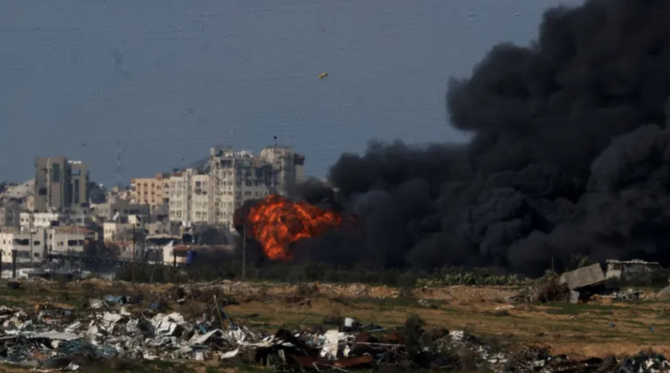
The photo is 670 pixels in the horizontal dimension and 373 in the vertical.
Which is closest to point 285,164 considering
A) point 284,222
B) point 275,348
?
point 284,222

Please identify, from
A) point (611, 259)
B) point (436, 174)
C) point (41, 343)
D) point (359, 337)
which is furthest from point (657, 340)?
point (436, 174)

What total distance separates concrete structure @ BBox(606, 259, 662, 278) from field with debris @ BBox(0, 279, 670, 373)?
9.21 meters

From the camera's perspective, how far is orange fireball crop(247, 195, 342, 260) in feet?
296

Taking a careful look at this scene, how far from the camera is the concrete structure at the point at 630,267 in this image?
73438mm

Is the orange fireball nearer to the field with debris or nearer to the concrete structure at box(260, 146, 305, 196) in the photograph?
the field with debris

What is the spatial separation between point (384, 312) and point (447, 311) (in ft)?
8.58

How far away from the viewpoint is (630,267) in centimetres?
7450

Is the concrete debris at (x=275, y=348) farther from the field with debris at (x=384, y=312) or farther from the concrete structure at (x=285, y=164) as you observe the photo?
the concrete structure at (x=285, y=164)

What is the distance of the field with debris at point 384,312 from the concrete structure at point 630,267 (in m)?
9.21

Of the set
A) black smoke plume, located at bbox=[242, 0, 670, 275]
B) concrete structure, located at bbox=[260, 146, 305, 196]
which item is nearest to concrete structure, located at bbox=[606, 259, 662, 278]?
black smoke plume, located at bbox=[242, 0, 670, 275]

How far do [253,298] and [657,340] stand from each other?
65.2ft

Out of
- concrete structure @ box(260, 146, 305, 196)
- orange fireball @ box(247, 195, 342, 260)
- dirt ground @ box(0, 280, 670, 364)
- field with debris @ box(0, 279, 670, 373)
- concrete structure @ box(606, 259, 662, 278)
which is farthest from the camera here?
concrete structure @ box(260, 146, 305, 196)

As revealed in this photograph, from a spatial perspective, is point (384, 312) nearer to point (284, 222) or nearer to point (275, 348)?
point (275, 348)

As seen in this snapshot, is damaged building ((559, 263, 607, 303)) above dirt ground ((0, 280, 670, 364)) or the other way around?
above
